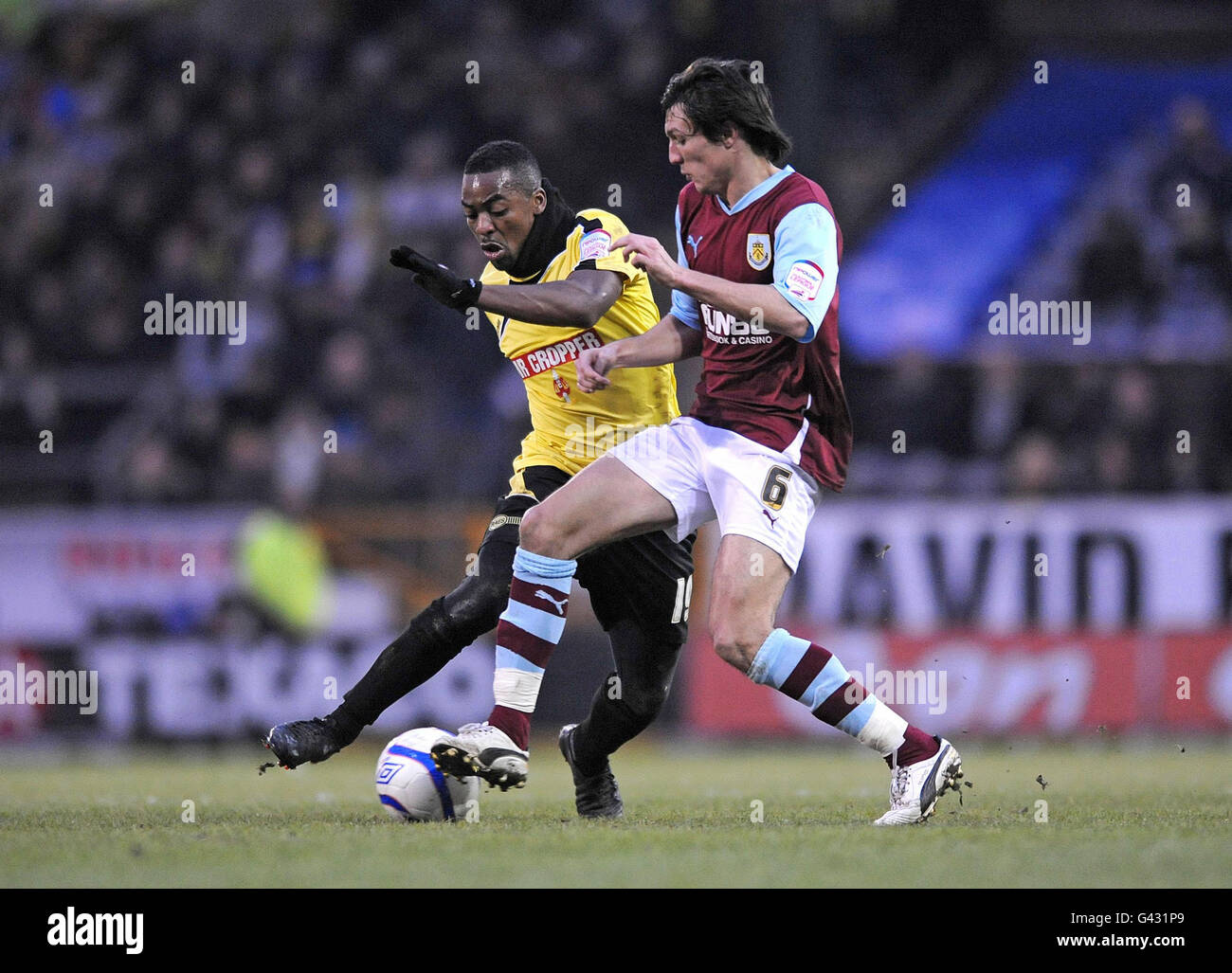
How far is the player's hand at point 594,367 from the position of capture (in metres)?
5.55

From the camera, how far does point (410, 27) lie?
1759 cm

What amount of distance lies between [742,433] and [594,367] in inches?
21.7

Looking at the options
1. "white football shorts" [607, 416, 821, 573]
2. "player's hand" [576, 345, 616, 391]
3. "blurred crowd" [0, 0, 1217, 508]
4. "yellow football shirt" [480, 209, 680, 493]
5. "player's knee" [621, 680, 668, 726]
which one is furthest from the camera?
"blurred crowd" [0, 0, 1217, 508]

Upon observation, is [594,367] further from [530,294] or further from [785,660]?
[785,660]

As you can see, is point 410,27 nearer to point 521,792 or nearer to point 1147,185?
point 1147,185

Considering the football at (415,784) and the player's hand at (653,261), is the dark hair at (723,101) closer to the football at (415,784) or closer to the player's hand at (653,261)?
the player's hand at (653,261)

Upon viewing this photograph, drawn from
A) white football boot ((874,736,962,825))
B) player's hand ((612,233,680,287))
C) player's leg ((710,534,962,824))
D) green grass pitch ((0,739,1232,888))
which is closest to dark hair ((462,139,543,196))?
player's hand ((612,233,680,287))

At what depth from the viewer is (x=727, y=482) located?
18.1ft

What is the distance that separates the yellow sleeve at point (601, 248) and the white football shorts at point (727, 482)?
63 centimetres

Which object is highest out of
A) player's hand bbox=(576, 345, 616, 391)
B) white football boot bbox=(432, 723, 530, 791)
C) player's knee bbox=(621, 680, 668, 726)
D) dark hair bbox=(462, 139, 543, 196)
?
dark hair bbox=(462, 139, 543, 196)

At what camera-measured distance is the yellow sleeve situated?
19.3ft

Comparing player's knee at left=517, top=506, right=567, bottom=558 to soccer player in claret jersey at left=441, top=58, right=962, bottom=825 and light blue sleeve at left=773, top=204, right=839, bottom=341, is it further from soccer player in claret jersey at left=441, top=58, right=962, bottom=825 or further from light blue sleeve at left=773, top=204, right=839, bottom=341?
light blue sleeve at left=773, top=204, right=839, bottom=341

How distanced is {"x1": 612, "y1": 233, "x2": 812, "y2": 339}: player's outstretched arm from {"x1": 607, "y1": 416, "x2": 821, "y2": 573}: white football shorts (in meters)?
0.49

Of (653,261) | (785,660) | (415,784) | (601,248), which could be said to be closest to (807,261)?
(653,261)
